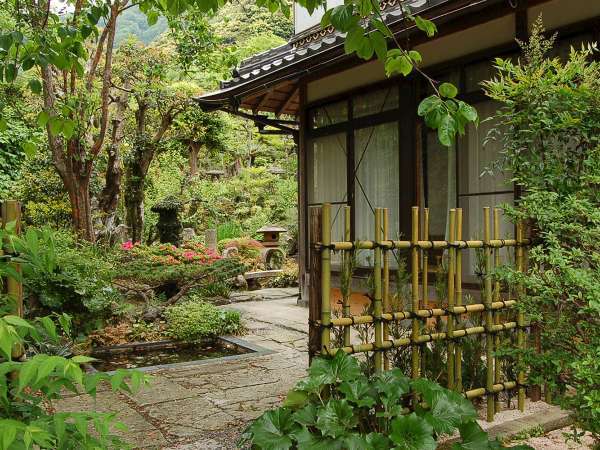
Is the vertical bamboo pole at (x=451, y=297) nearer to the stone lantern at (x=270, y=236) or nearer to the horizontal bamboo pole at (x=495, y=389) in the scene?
the horizontal bamboo pole at (x=495, y=389)

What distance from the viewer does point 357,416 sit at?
2678mm

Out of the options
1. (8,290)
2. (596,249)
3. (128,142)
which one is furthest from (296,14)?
(8,290)

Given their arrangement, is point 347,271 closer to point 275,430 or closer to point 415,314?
point 415,314

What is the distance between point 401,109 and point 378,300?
4.02m

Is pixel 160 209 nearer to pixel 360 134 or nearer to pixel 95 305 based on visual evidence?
pixel 360 134

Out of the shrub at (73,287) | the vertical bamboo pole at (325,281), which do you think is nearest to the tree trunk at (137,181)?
the shrub at (73,287)

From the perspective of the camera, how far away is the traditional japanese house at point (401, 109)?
4.96 meters

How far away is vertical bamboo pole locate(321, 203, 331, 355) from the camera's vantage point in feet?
9.49

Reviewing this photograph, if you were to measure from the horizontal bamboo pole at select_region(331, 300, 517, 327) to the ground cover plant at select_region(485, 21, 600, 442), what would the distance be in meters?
0.30

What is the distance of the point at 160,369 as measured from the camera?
4.95 meters

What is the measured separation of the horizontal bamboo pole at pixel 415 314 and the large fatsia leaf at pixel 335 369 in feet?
0.71

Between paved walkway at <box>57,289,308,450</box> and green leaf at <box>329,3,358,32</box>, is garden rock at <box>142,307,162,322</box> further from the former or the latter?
green leaf at <box>329,3,358,32</box>

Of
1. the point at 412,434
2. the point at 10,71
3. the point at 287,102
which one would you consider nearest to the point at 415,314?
the point at 412,434

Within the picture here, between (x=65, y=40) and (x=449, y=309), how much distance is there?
2.82 metres
